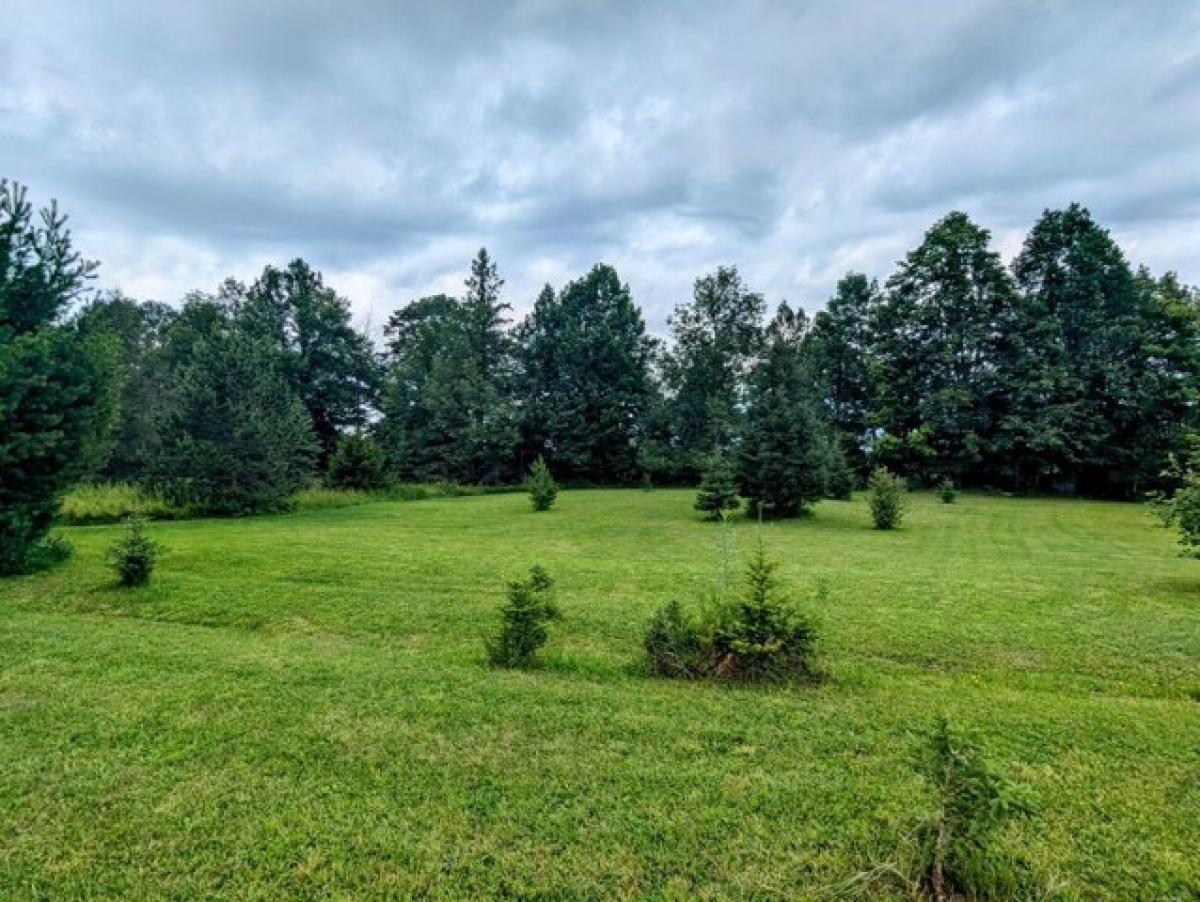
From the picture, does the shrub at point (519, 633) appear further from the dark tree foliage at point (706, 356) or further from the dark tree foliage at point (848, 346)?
the dark tree foliage at point (848, 346)

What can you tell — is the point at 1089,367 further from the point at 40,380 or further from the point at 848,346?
the point at 40,380

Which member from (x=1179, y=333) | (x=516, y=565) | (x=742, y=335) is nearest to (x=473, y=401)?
(x=742, y=335)

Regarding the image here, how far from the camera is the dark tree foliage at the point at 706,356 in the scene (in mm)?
32438

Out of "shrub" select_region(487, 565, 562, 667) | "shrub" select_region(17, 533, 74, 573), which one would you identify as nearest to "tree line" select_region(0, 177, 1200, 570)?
"shrub" select_region(17, 533, 74, 573)

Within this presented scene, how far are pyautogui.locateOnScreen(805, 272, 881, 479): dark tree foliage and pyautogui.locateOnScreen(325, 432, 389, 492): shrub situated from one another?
25887mm

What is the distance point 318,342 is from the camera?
3709 centimetres

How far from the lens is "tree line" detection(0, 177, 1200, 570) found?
28.8 feet

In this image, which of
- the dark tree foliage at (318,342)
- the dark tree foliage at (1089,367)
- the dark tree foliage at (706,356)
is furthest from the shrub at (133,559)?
the dark tree foliage at (1089,367)

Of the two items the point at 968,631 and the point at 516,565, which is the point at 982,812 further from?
the point at 516,565

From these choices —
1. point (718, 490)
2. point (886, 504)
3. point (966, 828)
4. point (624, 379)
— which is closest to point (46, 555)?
point (966, 828)

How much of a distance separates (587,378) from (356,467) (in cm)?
1677

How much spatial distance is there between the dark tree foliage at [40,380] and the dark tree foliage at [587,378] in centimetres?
2704

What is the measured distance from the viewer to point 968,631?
18.0 ft

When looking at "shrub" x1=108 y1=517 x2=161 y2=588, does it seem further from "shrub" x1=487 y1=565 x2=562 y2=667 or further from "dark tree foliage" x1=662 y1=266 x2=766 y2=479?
"dark tree foliage" x1=662 y1=266 x2=766 y2=479
